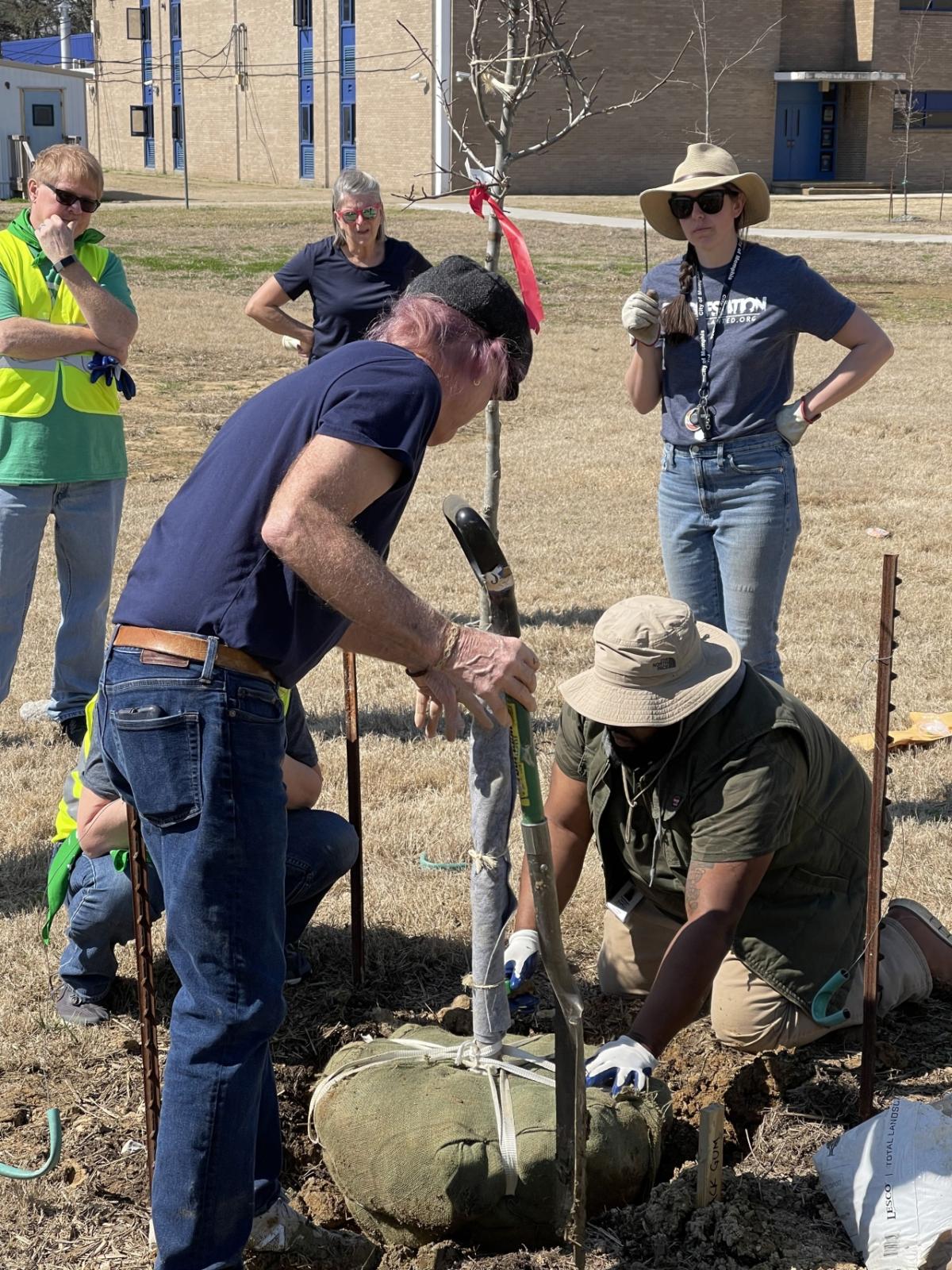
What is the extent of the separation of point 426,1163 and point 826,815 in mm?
1140

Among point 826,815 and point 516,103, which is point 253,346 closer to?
point 516,103

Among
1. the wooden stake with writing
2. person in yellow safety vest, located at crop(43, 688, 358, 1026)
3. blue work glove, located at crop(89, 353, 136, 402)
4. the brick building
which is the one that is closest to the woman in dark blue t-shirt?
blue work glove, located at crop(89, 353, 136, 402)

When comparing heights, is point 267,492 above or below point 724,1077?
above

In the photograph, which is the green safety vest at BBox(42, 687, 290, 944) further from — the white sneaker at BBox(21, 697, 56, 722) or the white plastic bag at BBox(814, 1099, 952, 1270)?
the white sneaker at BBox(21, 697, 56, 722)

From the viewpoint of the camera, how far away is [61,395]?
16.3 ft

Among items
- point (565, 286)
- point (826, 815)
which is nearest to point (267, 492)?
point (826, 815)

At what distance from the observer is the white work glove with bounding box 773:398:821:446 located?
416 cm

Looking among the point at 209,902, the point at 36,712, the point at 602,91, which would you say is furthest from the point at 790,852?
the point at 602,91

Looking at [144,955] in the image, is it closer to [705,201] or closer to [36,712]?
[705,201]

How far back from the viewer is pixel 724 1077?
3203 mm

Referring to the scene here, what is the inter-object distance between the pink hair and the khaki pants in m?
1.59

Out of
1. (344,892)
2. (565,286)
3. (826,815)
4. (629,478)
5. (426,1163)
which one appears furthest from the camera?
(565,286)

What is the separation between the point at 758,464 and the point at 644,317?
0.55 metres

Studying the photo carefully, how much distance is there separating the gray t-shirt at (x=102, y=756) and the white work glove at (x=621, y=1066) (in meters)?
0.88
